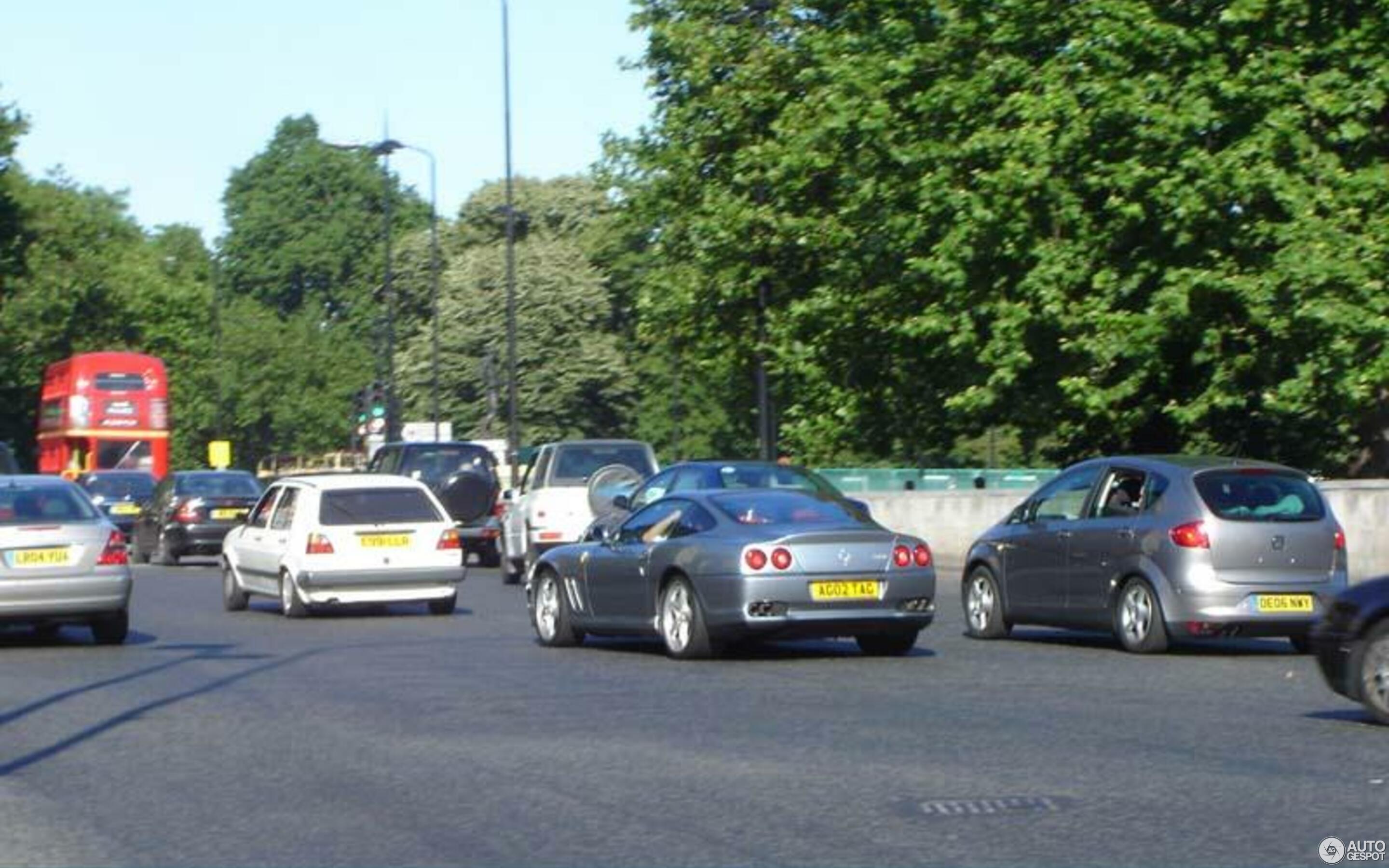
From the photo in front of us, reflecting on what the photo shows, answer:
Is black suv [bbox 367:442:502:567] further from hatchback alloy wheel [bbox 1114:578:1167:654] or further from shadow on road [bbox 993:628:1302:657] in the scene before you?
hatchback alloy wheel [bbox 1114:578:1167:654]

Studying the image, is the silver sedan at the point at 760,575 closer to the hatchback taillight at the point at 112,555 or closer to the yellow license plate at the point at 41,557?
the hatchback taillight at the point at 112,555

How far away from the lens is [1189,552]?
1814 cm

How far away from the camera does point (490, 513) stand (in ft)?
127

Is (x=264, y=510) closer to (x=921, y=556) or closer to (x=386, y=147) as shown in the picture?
(x=921, y=556)

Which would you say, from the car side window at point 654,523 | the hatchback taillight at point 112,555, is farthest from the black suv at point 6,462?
the car side window at point 654,523

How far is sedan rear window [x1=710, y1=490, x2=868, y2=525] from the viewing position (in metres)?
18.5

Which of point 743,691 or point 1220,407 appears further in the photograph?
point 1220,407

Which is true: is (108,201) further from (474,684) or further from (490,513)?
(474,684)

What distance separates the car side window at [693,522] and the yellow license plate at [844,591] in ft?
3.19

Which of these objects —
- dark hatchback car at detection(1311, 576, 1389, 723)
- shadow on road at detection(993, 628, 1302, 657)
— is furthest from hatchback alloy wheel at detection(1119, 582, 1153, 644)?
dark hatchback car at detection(1311, 576, 1389, 723)

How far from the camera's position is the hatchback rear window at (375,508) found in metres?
25.8

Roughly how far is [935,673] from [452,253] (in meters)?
83.0

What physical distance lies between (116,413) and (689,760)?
168ft

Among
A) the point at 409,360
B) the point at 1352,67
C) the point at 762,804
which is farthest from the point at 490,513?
the point at 409,360
